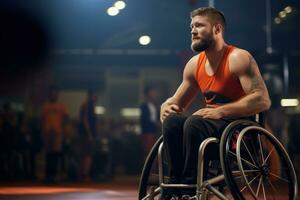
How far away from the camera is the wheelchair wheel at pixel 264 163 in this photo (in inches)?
104

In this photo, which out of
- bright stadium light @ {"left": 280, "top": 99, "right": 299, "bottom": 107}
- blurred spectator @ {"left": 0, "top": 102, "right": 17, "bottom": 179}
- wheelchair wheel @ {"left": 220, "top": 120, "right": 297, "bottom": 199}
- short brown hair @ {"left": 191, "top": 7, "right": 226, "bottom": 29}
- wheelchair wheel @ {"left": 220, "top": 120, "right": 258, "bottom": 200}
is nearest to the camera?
wheelchair wheel @ {"left": 220, "top": 120, "right": 258, "bottom": 200}

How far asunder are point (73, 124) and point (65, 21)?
2905 millimetres

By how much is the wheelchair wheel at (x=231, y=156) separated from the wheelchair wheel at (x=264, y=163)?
40 mm

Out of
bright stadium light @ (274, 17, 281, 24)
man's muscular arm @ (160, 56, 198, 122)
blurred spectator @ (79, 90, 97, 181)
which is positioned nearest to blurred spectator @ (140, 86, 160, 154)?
blurred spectator @ (79, 90, 97, 181)

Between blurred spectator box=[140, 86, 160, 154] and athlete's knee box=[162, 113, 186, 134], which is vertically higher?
blurred spectator box=[140, 86, 160, 154]

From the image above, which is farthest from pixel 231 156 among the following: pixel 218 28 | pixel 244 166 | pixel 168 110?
pixel 218 28

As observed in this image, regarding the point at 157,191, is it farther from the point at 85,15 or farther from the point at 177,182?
the point at 85,15

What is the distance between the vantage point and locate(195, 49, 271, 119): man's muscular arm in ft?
8.98

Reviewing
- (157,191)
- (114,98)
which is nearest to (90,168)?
(114,98)

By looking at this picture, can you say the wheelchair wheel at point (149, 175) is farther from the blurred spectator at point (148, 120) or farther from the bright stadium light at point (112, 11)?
the bright stadium light at point (112, 11)

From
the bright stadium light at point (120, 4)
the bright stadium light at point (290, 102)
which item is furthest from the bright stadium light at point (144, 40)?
the bright stadium light at point (290, 102)

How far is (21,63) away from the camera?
13.0m

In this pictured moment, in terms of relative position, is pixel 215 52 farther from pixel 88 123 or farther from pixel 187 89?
pixel 88 123

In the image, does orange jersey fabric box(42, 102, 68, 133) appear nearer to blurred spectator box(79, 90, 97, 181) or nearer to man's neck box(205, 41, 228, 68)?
blurred spectator box(79, 90, 97, 181)
